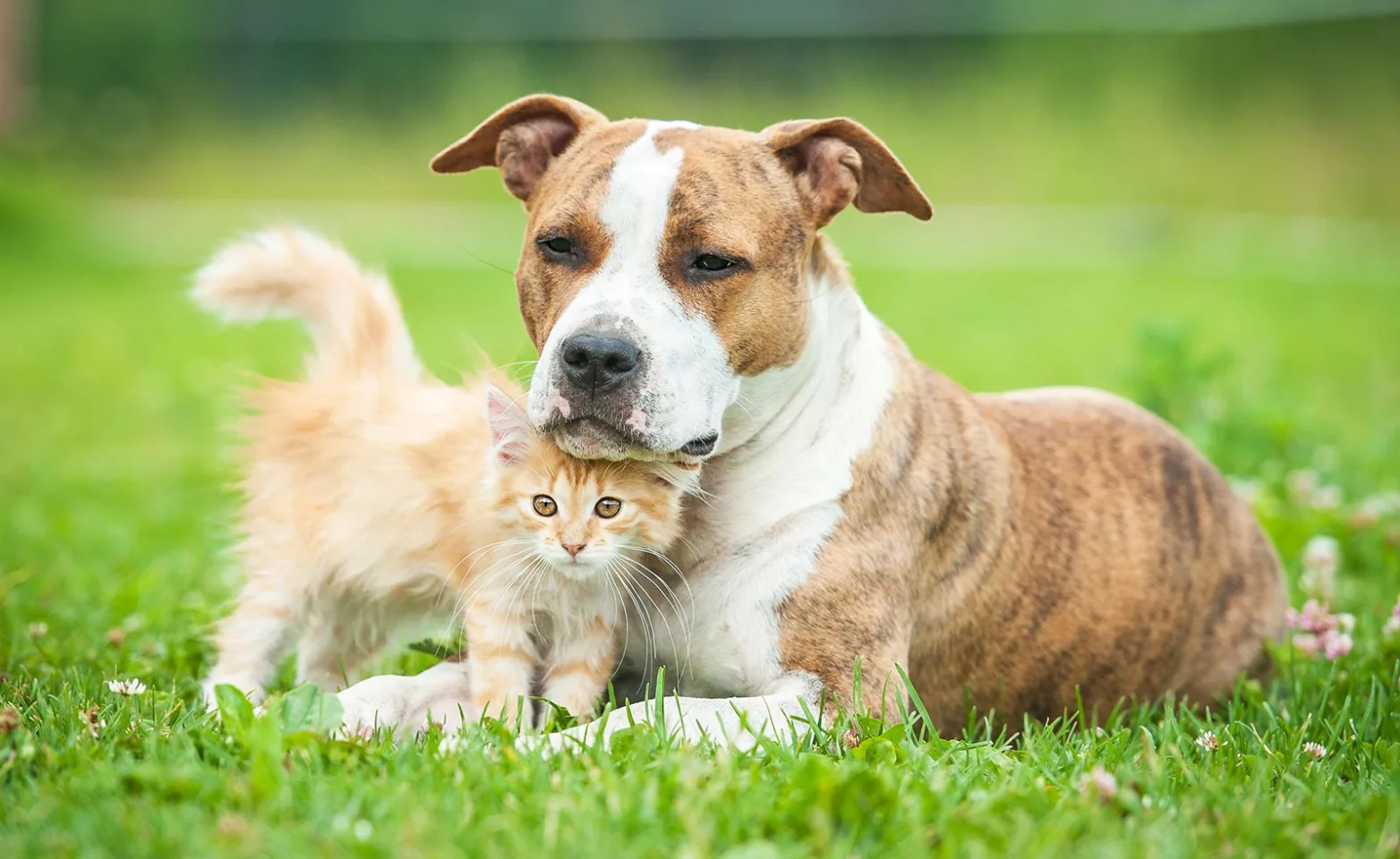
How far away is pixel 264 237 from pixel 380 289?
0.40m

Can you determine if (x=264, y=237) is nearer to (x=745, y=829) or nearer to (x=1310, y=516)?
(x=745, y=829)

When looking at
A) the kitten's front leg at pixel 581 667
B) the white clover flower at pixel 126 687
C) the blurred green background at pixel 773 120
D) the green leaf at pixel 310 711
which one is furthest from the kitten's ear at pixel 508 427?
the blurred green background at pixel 773 120

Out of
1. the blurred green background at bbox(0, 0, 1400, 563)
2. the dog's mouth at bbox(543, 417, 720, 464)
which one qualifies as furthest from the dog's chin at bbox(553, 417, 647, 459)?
the blurred green background at bbox(0, 0, 1400, 563)

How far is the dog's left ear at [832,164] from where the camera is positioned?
4164 mm

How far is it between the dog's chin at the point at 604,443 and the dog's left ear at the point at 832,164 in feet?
2.78

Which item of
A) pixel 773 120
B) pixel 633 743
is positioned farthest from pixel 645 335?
pixel 773 120

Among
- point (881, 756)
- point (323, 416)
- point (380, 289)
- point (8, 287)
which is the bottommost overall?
point (8, 287)

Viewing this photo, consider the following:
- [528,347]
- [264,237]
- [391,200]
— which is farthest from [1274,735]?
[391,200]

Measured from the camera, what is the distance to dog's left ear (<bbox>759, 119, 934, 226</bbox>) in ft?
13.7

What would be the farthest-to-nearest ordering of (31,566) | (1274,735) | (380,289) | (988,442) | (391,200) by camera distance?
(391,200), (31,566), (380,289), (988,442), (1274,735)

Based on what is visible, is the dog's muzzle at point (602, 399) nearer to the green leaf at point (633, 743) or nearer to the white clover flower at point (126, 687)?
the green leaf at point (633, 743)

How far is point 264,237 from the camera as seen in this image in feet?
15.7

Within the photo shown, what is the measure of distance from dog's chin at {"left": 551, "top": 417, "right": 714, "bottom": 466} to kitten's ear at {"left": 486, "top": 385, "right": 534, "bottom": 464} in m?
A: 0.09

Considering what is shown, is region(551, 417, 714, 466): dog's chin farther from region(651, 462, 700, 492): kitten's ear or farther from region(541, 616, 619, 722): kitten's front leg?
region(541, 616, 619, 722): kitten's front leg
